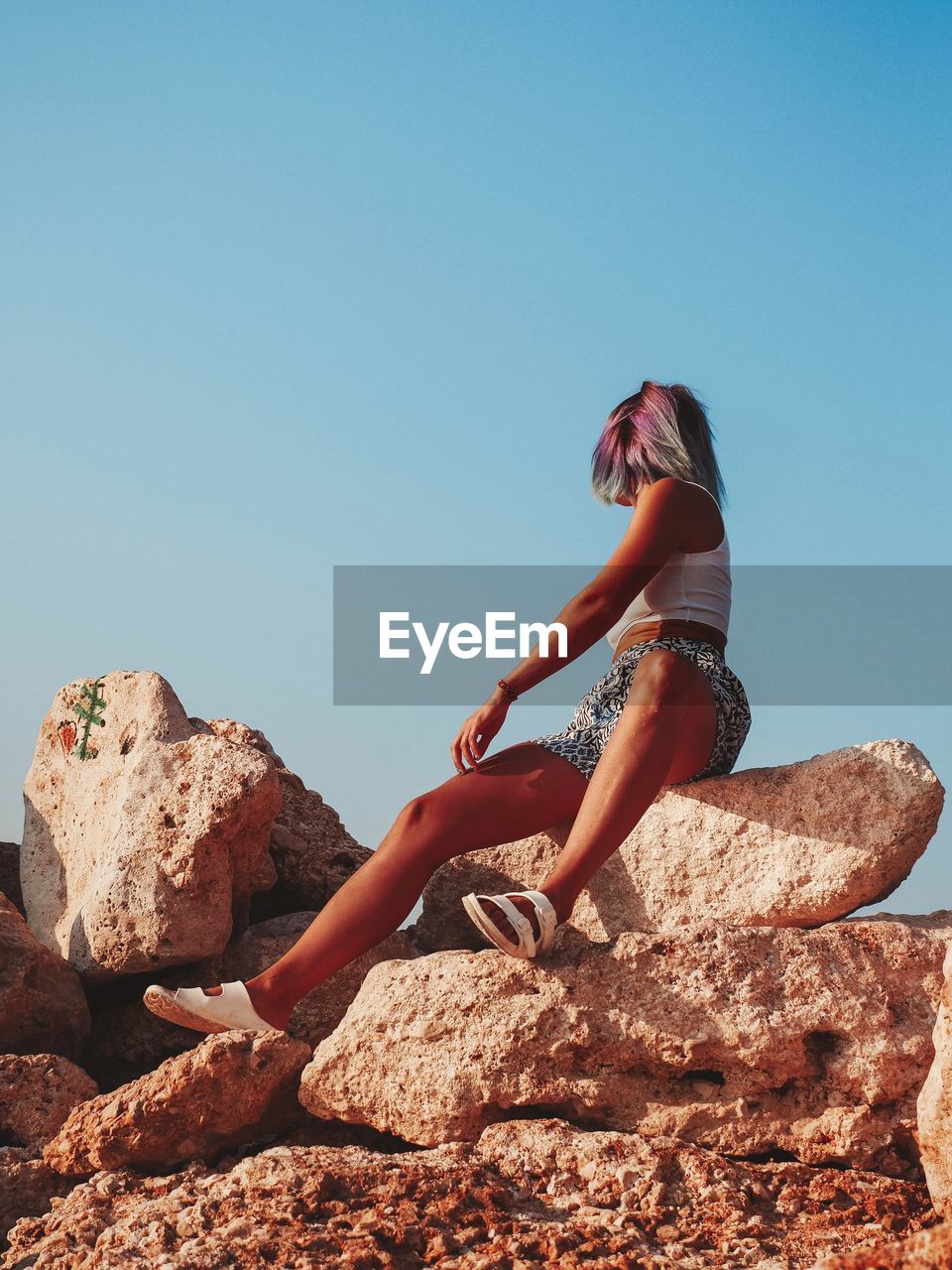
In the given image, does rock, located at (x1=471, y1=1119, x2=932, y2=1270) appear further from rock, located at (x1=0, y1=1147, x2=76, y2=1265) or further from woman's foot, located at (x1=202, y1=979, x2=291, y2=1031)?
rock, located at (x1=0, y1=1147, x2=76, y2=1265)

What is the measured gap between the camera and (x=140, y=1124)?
3877 millimetres

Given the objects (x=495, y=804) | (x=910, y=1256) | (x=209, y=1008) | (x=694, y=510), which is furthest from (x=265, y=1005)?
(x=910, y=1256)

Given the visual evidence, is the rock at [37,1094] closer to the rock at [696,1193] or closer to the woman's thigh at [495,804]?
the woman's thigh at [495,804]

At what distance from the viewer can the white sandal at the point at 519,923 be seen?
12.7ft

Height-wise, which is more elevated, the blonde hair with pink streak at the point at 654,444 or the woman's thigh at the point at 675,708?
the blonde hair with pink streak at the point at 654,444

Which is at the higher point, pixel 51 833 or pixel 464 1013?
pixel 51 833

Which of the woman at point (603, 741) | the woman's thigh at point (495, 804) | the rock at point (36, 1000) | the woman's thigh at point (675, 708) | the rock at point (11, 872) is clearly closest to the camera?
the woman at point (603, 741)

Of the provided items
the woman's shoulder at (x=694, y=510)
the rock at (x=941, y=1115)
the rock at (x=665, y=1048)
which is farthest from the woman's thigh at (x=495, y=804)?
the rock at (x=941, y=1115)

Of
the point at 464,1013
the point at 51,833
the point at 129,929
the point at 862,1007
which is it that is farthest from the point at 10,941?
the point at 862,1007

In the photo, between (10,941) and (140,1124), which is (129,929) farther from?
(140,1124)

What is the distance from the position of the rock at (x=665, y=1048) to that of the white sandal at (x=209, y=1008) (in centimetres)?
27

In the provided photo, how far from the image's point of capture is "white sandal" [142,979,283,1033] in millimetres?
4086

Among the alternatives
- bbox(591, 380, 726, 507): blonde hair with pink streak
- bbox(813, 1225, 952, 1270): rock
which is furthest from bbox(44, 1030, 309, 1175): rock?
bbox(591, 380, 726, 507): blonde hair with pink streak

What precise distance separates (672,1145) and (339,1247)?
3.45 ft
